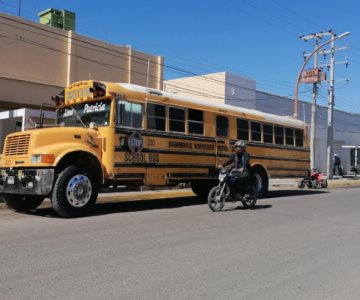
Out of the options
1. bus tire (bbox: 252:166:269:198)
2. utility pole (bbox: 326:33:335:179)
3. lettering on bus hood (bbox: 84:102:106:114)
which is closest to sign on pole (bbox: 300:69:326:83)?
utility pole (bbox: 326:33:335:179)

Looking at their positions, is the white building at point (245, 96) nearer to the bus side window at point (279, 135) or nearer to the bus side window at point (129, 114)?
the bus side window at point (279, 135)

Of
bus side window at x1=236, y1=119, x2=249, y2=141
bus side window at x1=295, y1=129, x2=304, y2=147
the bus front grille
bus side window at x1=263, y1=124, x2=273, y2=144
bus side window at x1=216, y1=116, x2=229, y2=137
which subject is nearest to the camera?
the bus front grille

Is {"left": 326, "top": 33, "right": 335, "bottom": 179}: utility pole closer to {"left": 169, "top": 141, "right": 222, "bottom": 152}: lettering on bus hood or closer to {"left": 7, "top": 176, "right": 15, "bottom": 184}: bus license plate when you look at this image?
{"left": 169, "top": 141, "right": 222, "bottom": 152}: lettering on bus hood

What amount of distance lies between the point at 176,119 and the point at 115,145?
2.35 meters

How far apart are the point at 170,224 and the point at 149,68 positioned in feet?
58.4

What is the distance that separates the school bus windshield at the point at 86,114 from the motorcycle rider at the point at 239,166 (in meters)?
3.39

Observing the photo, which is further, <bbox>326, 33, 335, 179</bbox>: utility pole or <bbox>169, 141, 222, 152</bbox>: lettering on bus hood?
<bbox>326, 33, 335, 179</bbox>: utility pole

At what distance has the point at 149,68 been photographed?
26.4m

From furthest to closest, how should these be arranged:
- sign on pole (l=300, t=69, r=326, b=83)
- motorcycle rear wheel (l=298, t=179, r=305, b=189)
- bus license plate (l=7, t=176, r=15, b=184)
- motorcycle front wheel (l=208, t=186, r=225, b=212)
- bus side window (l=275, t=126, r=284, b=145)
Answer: sign on pole (l=300, t=69, r=326, b=83), motorcycle rear wheel (l=298, t=179, r=305, b=189), bus side window (l=275, t=126, r=284, b=145), motorcycle front wheel (l=208, t=186, r=225, b=212), bus license plate (l=7, t=176, r=15, b=184)

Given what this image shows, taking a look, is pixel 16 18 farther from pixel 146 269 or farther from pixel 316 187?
pixel 146 269

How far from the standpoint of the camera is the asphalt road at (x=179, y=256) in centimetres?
528

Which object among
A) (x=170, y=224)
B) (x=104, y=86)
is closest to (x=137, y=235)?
(x=170, y=224)

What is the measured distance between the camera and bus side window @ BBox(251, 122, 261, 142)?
15.7m

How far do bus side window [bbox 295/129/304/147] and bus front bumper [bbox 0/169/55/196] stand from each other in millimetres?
10401
